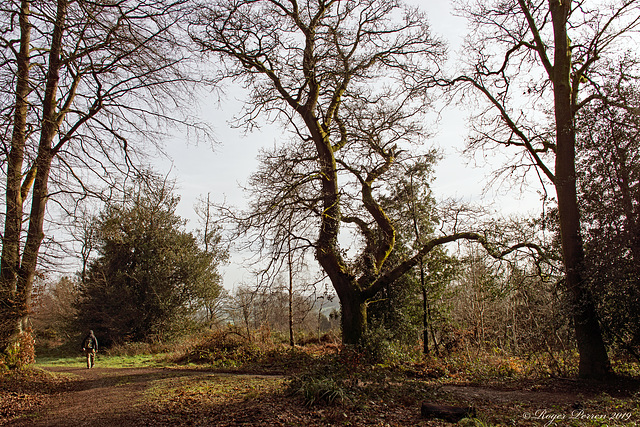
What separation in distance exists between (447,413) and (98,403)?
6360 millimetres

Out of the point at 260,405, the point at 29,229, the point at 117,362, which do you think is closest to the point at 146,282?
the point at 117,362

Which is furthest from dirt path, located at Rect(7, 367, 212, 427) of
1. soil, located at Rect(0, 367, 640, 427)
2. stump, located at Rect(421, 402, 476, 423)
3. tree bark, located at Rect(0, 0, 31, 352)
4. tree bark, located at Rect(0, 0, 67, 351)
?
stump, located at Rect(421, 402, 476, 423)

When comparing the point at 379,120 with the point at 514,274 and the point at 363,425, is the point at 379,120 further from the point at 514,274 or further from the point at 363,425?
the point at 363,425

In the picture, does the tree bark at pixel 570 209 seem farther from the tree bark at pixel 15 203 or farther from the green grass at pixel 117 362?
the green grass at pixel 117 362

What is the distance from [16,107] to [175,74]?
394 cm

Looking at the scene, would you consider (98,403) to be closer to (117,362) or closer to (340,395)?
(340,395)

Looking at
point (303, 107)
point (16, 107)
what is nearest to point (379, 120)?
point (303, 107)

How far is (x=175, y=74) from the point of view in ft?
34.4

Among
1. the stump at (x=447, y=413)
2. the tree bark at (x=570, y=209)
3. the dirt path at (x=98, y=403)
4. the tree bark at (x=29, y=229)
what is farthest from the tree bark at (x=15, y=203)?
the tree bark at (x=570, y=209)

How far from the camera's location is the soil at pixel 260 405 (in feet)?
18.0

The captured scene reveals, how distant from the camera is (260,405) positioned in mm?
6004

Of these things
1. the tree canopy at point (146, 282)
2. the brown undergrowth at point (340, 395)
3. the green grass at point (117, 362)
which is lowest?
the green grass at point (117, 362)

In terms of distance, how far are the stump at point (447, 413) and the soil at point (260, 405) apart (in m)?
0.18

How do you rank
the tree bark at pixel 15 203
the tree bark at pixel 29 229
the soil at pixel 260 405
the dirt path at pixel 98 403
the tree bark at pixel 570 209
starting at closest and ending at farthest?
the soil at pixel 260 405
the dirt path at pixel 98 403
the tree bark at pixel 15 203
the tree bark at pixel 29 229
the tree bark at pixel 570 209
